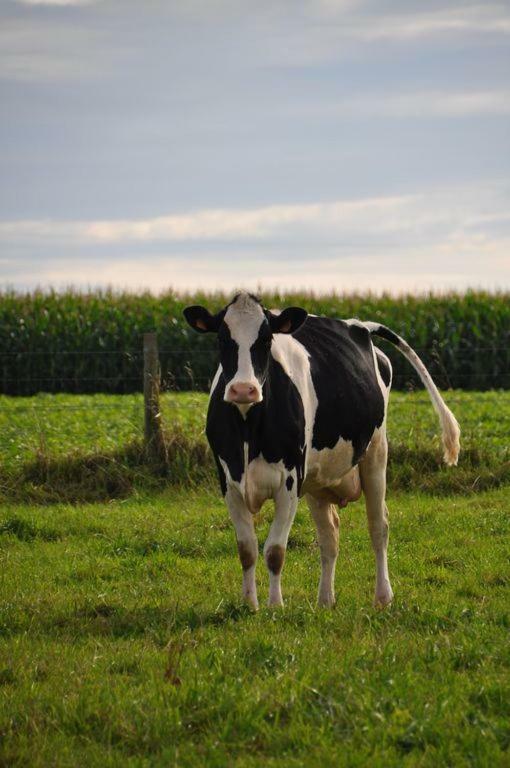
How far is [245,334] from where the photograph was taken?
7.41m

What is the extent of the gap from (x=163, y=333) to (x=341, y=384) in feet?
73.2

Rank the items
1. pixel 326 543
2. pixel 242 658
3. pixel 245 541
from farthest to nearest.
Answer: pixel 326 543
pixel 245 541
pixel 242 658

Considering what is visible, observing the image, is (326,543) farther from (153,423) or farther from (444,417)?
(153,423)

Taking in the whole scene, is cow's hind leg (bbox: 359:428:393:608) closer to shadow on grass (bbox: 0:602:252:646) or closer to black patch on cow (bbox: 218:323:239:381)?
shadow on grass (bbox: 0:602:252:646)

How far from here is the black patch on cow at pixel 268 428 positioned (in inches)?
299

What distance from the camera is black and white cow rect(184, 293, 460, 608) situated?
295 inches

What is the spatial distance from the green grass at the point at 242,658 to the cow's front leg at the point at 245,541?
0.21 m

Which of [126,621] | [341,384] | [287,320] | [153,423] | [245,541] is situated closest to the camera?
[126,621]

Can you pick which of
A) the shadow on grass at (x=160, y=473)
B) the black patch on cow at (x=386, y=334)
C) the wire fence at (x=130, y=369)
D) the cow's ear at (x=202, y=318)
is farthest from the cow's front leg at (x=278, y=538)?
the wire fence at (x=130, y=369)

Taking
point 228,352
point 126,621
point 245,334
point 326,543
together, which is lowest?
point 126,621

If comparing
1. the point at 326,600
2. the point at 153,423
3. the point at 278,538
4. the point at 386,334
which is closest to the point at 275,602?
the point at 278,538

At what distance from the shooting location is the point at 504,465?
14.0 metres

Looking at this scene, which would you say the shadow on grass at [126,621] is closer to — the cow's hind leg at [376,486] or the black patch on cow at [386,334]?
the cow's hind leg at [376,486]

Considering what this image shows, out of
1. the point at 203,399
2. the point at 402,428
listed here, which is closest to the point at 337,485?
the point at 402,428
